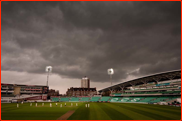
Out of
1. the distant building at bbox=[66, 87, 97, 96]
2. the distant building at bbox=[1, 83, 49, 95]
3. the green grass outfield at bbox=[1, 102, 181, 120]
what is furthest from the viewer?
the distant building at bbox=[66, 87, 97, 96]

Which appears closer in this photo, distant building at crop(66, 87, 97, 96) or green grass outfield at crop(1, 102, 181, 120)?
green grass outfield at crop(1, 102, 181, 120)

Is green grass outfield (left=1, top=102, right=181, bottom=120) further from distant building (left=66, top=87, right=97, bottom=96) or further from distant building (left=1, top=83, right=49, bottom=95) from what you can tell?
distant building (left=66, top=87, right=97, bottom=96)

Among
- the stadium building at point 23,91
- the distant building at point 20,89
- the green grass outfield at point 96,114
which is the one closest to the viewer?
the green grass outfield at point 96,114

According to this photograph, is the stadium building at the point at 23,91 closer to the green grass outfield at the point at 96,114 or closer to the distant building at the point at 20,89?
the distant building at the point at 20,89

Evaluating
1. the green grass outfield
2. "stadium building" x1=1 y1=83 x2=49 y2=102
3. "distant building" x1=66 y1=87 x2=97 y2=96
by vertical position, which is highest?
the green grass outfield

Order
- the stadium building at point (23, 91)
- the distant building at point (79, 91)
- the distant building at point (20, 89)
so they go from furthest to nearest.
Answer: the distant building at point (79, 91)
the distant building at point (20, 89)
the stadium building at point (23, 91)

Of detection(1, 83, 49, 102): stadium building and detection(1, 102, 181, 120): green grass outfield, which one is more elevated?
detection(1, 102, 181, 120): green grass outfield

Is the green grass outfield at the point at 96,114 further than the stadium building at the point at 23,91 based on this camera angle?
No

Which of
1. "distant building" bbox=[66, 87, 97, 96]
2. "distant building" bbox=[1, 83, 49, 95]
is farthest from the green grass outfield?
"distant building" bbox=[66, 87, 97, 96]

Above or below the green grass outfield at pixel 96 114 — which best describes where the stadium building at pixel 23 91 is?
below

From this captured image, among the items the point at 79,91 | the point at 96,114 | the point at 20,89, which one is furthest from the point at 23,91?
the point at 96,114

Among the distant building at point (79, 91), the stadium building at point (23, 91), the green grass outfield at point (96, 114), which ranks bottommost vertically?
the distant building at point (79, 91)

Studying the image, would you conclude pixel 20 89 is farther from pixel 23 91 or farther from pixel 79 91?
pixel 79 91

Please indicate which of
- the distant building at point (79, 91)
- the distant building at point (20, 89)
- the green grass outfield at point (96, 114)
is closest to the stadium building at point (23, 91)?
the distant building at point (20, 89)
